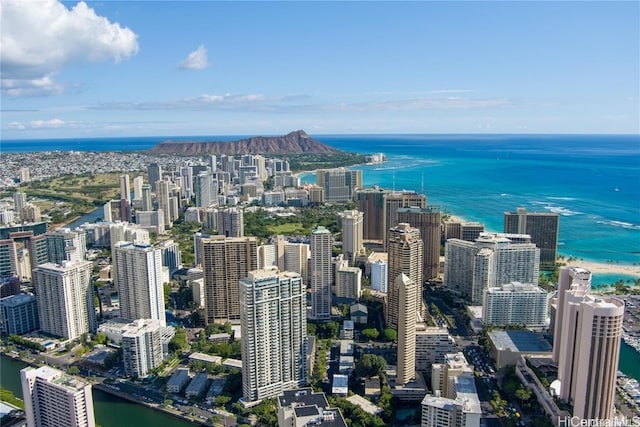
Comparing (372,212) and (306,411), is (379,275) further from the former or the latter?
(306,411)

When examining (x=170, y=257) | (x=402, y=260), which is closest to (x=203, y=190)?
(x=170, y=257)

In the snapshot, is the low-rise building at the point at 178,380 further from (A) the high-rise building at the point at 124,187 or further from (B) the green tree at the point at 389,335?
(A) the high-rise building at the point at 124,187

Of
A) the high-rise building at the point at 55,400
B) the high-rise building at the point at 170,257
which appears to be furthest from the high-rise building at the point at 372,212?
the high-rise building at the point at 55,400

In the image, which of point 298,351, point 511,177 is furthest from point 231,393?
point 511,177

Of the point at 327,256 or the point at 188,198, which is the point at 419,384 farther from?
the point at 188,198

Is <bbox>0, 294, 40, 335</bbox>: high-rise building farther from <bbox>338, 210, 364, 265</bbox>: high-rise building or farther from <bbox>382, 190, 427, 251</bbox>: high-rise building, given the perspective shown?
<bbox>382, 190, 427, 251</bbox>: high-rise building
